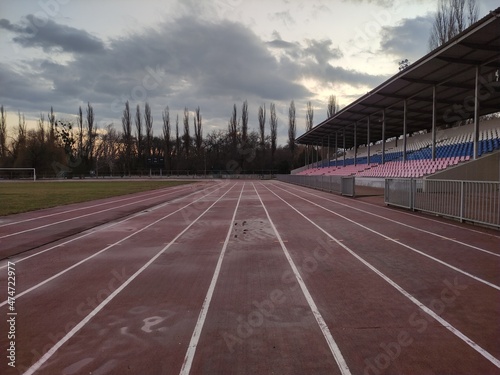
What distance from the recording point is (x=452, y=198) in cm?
1189

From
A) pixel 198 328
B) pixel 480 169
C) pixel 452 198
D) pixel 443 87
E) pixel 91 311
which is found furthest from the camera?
pixel 443 87

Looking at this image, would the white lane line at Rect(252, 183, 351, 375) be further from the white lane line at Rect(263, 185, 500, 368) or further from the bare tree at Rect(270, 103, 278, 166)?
the bare tree at Rect(270, 103, 278, 166)

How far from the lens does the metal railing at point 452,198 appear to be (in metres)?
9.84

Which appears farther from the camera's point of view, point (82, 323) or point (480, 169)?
point (480, 169)

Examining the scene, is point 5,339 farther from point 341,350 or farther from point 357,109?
point 357,109

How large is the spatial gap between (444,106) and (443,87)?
24.2 ft

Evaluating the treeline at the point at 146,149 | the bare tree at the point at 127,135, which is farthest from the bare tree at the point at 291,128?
the bare tree at the point at 127,135

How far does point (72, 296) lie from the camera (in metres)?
5.10

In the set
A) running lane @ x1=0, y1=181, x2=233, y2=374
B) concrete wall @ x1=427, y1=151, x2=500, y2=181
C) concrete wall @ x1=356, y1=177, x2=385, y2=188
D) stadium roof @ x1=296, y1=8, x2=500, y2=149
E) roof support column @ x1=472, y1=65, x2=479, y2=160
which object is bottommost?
running lane @ x1=0, y1=181, x2=233, y2=374

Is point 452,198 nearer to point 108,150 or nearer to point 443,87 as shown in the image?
point 443,87

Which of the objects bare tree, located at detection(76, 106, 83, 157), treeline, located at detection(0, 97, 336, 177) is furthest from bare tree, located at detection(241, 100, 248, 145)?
bare tree, located at detection(76, 106, 83, 157)

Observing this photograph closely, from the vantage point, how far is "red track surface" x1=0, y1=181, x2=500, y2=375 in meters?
3.33

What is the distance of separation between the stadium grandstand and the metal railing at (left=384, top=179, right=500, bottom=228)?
7.22 meters

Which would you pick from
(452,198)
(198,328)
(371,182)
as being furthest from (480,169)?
(198,328)
